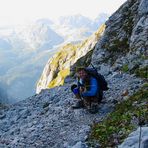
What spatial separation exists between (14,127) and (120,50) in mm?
17358

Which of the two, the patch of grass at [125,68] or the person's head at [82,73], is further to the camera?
the patch of grass at [125,68]

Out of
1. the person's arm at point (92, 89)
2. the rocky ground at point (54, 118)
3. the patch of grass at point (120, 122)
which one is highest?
the person's arm at point (92, 89)

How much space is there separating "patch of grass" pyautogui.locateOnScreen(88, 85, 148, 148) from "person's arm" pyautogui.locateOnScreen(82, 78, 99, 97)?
53.3 inches

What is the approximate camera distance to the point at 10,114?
24.7m

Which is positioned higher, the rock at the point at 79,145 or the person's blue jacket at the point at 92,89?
the person's blue jacket at the point at 92,89

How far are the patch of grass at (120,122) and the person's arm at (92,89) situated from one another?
1.35 meters

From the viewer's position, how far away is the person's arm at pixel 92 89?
19219 mm

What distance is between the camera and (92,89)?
19.2 m

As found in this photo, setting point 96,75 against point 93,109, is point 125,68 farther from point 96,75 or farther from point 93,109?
point 93,109

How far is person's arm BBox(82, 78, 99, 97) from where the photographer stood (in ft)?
63.1

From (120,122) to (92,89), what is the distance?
355 cm

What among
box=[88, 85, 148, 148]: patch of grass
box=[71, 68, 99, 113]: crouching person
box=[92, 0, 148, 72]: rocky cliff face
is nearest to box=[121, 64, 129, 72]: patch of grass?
box=[92, 0, 148, 72]: rocky cliff face

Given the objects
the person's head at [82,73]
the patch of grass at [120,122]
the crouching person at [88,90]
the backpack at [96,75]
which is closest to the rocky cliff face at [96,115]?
the patch of grass at [120,122]

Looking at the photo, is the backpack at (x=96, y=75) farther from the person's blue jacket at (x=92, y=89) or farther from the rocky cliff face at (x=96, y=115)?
the rocky cliff face at (x=96, y=115)
